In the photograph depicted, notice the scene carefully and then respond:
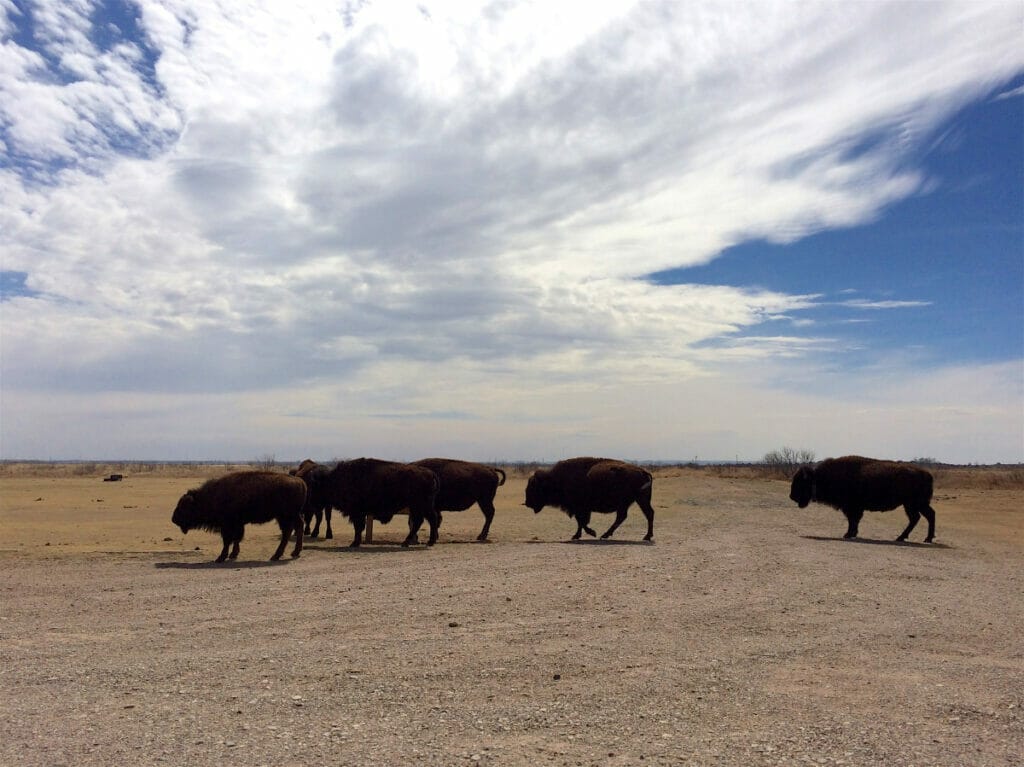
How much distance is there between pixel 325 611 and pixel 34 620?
371cm

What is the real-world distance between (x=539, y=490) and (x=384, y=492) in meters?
5.45

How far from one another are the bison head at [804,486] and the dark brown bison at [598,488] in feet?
19.4

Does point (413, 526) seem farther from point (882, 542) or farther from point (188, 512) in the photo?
point (882, 542)

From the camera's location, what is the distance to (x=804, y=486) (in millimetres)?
25000

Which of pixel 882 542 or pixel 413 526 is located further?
pixel 882 542

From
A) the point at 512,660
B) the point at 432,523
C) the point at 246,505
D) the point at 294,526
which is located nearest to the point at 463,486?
the point at 432,523

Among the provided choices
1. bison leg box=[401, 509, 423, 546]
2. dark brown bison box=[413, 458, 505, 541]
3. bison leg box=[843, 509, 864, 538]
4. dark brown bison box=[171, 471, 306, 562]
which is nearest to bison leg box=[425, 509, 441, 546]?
bison leg box=[401, 509, 423, 546]

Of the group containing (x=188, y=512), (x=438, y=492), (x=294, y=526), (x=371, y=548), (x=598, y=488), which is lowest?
(x=371, y=548)

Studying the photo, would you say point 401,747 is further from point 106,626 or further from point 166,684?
point 106,626

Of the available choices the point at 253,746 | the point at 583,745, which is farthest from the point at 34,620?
the point at 583,745

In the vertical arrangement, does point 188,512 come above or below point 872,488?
below

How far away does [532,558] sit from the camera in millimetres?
16391

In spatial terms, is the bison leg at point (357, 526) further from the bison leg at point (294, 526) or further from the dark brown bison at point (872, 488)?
the dark brown bison at point (872, 488)

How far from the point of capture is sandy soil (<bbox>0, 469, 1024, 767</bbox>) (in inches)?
230
